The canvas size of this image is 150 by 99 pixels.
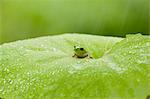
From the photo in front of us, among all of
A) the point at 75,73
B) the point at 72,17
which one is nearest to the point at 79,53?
the point at 75,73

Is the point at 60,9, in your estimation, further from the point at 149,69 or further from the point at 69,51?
the point at 149,69

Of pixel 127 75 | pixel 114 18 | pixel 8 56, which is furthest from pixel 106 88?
pixel 114 18

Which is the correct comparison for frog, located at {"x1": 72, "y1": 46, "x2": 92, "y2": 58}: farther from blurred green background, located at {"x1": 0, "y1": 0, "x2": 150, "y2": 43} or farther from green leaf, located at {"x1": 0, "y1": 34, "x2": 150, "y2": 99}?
blurred green background, located at {"x1": 0, "y1": 0, "x2": 150, "y2": 43}

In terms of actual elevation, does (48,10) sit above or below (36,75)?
below

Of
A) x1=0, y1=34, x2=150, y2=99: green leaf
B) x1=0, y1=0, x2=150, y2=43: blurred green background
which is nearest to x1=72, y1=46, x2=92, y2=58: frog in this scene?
x1=0, y1=34, x2=150, y2=99: green leaf

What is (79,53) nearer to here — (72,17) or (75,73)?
(75,73)
